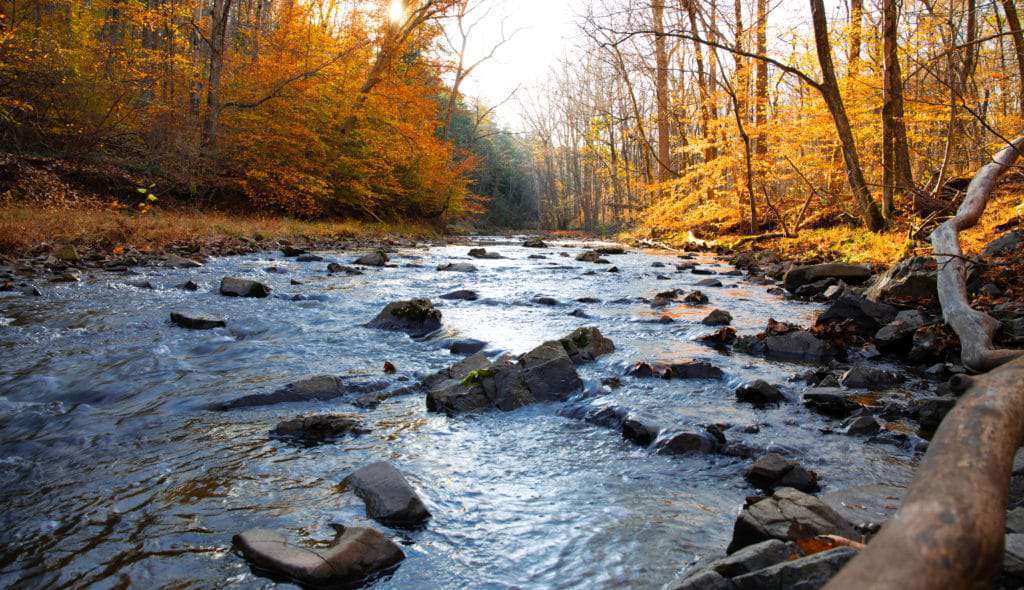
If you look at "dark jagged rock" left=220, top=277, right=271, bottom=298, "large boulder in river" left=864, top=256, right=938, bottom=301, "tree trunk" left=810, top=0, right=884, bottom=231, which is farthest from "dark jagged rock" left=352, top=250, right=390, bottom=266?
"tree trunk" left=810, top=0, right=884, bottom=231

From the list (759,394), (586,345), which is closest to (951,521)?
(759,394)

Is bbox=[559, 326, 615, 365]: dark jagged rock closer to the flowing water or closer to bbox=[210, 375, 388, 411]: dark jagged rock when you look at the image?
the flowing water

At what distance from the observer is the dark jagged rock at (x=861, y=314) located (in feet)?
19.6

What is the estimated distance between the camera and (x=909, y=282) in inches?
257

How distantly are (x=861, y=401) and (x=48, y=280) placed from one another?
9.19 metres

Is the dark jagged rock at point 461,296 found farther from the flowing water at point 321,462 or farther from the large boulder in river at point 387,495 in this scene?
the large boulder in river at point 387,495

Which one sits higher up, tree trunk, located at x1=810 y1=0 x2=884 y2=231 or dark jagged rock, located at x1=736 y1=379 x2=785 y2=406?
tree trunk, located at x1=810 y1=0 x2=884 y2=231

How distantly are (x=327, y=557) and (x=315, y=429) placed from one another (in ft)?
4.78

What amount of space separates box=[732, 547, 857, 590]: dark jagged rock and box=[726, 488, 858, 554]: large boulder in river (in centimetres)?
32

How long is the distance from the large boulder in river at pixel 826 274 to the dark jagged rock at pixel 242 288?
786 centimetres

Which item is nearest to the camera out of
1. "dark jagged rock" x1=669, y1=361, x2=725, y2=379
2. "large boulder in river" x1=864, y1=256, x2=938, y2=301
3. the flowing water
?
the flowing water

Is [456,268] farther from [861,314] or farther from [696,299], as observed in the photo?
[861,314]

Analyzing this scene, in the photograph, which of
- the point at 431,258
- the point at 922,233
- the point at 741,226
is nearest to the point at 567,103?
the point at 741,226

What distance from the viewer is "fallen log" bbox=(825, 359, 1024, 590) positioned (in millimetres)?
957
